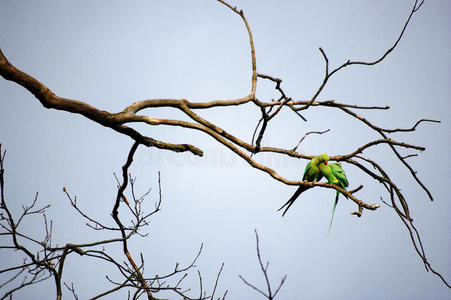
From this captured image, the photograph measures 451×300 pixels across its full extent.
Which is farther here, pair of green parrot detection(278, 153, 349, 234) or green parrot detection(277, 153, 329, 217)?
green parrot detection(277, 153, 329, 217)

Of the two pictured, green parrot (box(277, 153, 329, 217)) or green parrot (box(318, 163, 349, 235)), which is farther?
green parrot (box(277, 153, 329, 217))

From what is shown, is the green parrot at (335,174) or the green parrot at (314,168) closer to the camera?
the green parrot at (335,174)

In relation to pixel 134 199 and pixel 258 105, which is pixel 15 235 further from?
pixel 258 105

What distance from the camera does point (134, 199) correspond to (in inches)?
102

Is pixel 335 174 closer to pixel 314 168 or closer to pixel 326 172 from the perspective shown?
pixel 326 172

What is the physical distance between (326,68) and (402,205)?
1.07m

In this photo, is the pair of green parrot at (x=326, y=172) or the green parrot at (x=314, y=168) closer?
the pair of green parrot at (x=326, y=172)

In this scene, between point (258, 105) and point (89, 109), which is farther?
point (258, 105)

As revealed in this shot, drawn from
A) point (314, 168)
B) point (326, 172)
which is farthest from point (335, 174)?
point (314, 168)

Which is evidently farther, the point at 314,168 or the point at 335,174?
the point at 314,168

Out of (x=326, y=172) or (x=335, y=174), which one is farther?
(x=326, y=172)

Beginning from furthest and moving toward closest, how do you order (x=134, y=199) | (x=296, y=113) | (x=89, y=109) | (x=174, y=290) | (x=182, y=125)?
(x=134, y=199), (x=174, y=290), (x=296, y=113), (x=182, y=125), (x=89, y=109)

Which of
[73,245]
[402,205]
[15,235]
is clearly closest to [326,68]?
[402,205]

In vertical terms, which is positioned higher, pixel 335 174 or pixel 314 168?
pixel 314 168
